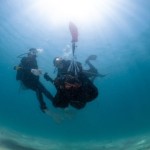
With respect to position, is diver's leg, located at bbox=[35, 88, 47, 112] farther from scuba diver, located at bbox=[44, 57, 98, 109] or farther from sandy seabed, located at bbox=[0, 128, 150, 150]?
sandy seabed, located at bbox=[0, 128, 150, 150]

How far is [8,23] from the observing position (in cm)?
2841

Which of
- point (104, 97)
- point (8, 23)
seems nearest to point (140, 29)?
point (8, 23)

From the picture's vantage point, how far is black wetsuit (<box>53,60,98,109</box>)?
699 centimetres

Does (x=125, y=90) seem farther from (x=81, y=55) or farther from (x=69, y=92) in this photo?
(x=69, y=92)

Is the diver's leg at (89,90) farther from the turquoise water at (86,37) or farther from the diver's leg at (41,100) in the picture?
the turquoise water at (86,37)

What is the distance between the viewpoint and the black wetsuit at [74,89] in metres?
6.99

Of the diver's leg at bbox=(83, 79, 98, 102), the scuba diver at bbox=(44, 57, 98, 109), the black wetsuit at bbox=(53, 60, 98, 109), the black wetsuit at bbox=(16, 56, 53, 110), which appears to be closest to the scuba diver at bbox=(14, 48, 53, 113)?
the black wetsuit at bbox=(16, 56, 53, 110)

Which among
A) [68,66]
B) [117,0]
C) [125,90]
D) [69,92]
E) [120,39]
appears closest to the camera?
[69,92]

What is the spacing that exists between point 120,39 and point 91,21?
5.72m

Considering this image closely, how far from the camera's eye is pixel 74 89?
699cm

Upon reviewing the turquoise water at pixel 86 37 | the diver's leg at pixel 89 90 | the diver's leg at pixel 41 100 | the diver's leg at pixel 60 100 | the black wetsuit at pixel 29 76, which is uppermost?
the turquoise water at pixel 86 37

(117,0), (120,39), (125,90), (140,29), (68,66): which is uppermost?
(125,90)

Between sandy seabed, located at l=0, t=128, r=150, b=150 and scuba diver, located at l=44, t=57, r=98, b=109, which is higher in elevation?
sandy seabed, located at l=0, t=128, r=150, b=150

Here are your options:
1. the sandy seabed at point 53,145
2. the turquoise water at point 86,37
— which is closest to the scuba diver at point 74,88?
the sandy seabed at point 53,145
